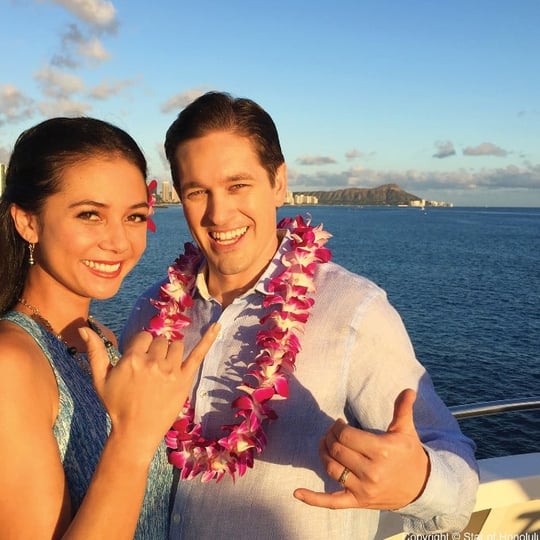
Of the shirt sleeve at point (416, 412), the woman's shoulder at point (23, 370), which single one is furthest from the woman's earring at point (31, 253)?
the shirt sleeve at point (416, 412)

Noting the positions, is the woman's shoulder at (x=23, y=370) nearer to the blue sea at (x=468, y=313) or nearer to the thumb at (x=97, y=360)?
the thumb at (x=97, y=360)

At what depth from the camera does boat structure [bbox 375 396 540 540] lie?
309 cm

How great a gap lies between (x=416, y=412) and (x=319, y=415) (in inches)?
17.7

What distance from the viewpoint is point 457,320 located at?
31.9m

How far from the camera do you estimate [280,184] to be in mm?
3104

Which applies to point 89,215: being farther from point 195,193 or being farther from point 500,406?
point 500,406

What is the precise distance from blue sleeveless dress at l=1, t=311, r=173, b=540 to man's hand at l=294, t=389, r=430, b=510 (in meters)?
0.88

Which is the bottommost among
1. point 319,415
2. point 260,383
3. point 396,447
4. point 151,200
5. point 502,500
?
point 502,500

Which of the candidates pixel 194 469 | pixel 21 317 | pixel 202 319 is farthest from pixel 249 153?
pixel 194 469

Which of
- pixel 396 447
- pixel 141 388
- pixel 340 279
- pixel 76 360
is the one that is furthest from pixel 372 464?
pixel 76 360

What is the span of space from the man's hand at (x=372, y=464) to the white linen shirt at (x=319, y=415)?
1.26ft

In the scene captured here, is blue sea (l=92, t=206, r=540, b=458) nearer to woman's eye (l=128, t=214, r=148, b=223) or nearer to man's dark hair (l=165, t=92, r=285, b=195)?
man's dark hair (l=165, t=92, r=285, b=195)

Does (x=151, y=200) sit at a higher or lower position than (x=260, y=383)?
higher

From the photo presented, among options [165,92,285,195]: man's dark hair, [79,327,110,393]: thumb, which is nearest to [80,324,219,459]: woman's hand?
[79,327,110,393]: thumb
